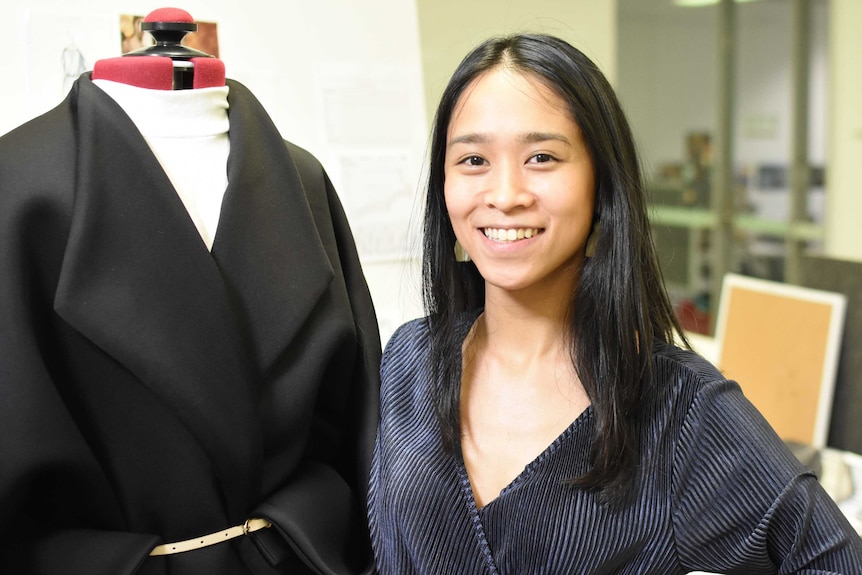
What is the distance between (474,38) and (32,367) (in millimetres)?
2147

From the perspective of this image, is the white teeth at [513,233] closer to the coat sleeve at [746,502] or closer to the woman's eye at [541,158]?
the woman's eye at [541,158]

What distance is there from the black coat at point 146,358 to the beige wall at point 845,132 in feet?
10.6

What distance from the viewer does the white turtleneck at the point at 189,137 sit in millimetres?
1280

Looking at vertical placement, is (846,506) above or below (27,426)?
below

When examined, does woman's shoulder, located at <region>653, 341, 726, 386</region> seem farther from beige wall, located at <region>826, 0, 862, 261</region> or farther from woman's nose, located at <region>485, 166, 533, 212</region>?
beige wall, located at <region>826, 0, 862, 261</region>

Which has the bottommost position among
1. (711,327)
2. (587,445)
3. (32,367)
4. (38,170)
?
(711,327)

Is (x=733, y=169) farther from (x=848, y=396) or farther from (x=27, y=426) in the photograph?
(x=27, y=426)

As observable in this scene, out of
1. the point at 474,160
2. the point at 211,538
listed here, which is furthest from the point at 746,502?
the point at 211,538

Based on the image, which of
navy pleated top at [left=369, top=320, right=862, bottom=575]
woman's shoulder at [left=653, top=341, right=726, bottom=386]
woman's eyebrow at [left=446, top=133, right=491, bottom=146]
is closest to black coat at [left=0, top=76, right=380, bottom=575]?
navy pleated top at [left=369, top=320, right=862, bottom=575]

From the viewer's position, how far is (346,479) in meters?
1.44

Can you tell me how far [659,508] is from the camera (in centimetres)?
120

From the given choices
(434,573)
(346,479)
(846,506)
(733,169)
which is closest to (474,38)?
(846,506)

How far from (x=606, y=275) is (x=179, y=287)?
546 mm

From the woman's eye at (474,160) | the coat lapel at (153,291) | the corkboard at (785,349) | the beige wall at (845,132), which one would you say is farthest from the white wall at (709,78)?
the coat lapel at (153,291)
